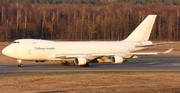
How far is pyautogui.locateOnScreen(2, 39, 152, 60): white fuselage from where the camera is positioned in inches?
1702

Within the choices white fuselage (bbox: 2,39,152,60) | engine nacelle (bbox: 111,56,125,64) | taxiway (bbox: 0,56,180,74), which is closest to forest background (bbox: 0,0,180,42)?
white fuselage (bbox: 2,39,152,60)

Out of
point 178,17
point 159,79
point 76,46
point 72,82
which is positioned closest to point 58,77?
point 72,82

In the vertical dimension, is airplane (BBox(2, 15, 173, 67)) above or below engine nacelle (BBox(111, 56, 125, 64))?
above

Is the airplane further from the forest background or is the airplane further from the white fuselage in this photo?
the forest background

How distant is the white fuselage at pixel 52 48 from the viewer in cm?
4322

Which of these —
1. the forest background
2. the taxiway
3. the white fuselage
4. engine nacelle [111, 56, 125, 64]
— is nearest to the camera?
the taxiway

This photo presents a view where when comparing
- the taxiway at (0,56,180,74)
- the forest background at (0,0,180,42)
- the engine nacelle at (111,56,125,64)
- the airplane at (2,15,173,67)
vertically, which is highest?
the forest background at (0,0,180,42)

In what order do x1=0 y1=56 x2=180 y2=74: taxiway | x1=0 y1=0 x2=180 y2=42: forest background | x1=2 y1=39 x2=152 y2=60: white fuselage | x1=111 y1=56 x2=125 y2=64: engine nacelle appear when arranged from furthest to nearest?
1. x1=0 y1=0 x2=180 y2=42: forest background
2. x1=111 y1=56 x2=125 y2=64: engine nacelle
3. x1=2 y1=39 x2=152 y2=60: white fuselage
4. x1=0 y1=56 x2=180 y2=74: taxiway

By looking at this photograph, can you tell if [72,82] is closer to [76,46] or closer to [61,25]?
[76,46]

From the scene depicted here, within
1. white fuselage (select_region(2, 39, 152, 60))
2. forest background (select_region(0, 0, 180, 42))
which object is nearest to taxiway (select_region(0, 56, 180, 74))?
white fuselage (select_region(2, 39, 152, 60))

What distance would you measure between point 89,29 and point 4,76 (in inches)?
3058

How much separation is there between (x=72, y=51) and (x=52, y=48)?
198 cm

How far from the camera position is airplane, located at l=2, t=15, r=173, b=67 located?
142 ft

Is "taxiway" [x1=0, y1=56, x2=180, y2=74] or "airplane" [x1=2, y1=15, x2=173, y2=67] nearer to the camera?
"taxiway" [x1=0, y1=56, x2=180, y2=74]
